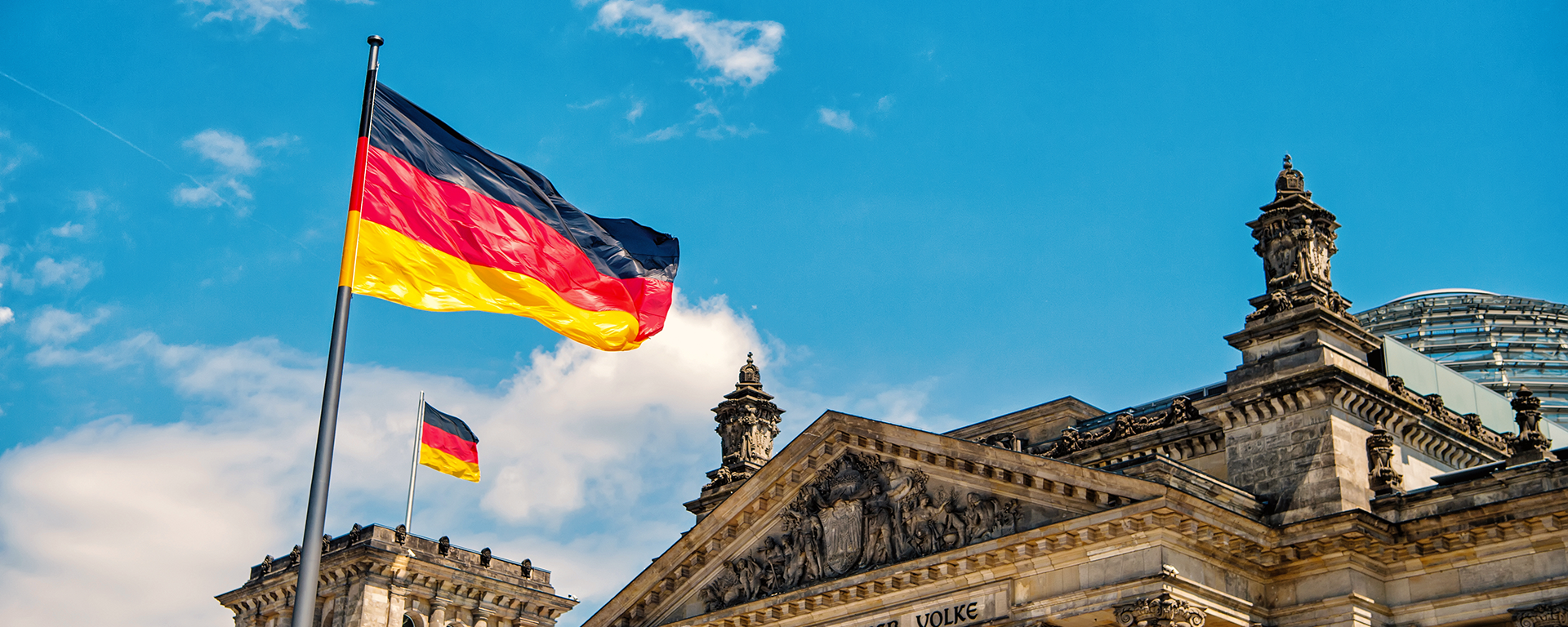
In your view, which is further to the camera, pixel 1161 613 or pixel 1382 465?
pixel 1382 465

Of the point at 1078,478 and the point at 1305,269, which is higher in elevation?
the point at 1305,269

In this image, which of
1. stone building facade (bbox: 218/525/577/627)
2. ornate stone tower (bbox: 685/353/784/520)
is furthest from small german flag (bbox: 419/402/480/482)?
ornate stone tower (bbox: 685/353/784/520)

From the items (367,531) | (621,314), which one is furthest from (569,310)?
(367,531)

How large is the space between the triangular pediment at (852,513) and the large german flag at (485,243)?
14.6 meters

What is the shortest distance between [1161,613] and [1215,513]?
2.62 meters

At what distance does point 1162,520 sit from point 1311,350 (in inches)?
250

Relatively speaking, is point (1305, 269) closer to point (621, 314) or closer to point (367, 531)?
point (621, 314)

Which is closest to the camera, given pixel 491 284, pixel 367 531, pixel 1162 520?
pixel 491 284

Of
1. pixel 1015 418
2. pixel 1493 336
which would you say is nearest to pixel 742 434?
pixel 1015 418

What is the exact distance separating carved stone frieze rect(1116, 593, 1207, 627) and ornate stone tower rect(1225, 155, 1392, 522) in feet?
14.0

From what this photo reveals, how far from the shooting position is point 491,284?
67.7 ft

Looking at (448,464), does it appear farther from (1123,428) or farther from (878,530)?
(1123,428)

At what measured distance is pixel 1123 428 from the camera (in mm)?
42156

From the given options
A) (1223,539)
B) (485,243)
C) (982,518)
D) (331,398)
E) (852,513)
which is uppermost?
(852,513)
